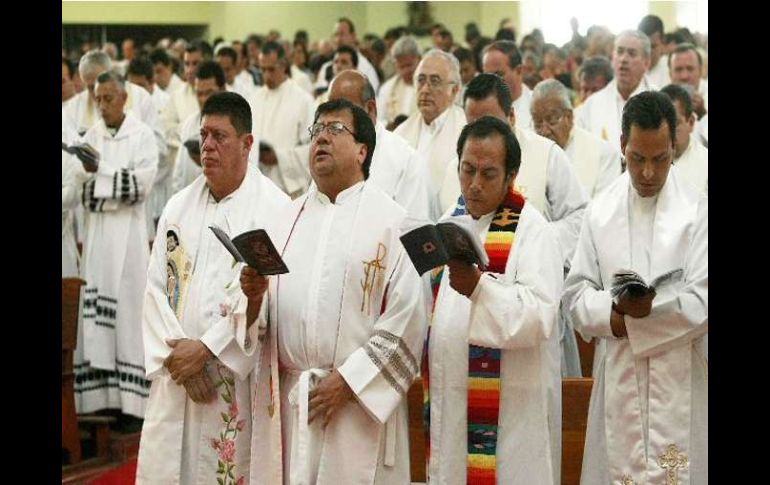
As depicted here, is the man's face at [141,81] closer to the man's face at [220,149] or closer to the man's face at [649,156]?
the man's face at [220,149]

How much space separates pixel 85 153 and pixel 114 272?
0.79 m

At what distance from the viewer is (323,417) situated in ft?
14.5

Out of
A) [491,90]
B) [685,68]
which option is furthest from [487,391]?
[685,68]

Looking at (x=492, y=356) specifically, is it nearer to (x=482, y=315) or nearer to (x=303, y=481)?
(x=482, y=315)

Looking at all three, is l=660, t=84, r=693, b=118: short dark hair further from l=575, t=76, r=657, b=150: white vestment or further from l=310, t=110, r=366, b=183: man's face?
l=310, t=110, r=366, b=183: man's face

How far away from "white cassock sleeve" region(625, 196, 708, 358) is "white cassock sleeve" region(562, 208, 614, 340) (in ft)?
0.30

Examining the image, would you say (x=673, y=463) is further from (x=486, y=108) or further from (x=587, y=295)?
(x=486, y=108)

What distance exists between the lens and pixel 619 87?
8430mm

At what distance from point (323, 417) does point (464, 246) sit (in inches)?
34.5

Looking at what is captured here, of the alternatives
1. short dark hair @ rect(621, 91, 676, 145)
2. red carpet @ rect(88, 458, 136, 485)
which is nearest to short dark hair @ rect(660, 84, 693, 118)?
short dark hair @ rect(621, 91, 676, 145)

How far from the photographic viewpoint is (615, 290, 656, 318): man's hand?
13.3ft

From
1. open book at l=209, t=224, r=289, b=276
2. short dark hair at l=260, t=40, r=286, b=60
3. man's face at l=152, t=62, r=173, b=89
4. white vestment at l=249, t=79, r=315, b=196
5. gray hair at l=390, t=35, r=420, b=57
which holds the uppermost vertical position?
man's face at l=152, t=62, r=173, b=89

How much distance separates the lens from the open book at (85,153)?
7.46 m

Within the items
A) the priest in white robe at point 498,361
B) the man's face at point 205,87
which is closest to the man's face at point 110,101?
the man's face at point 205,87
